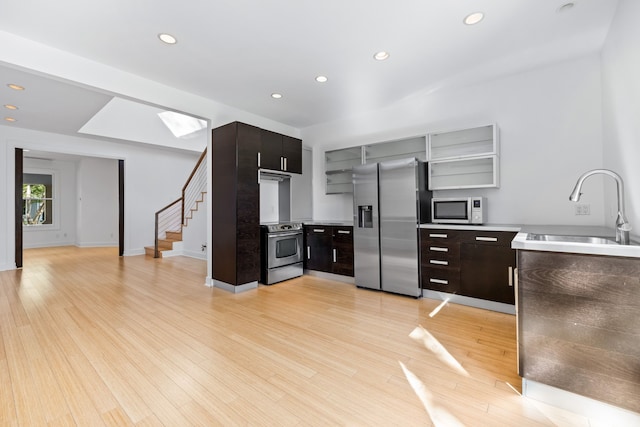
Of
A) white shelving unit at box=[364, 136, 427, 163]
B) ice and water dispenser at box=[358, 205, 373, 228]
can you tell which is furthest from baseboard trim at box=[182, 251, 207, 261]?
white shelving unit at box=[364, 136, 427, 163]

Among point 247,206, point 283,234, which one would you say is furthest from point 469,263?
point 247,206

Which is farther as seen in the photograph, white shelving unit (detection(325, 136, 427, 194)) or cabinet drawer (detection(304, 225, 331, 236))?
cabinet drawer (detection(304, 225, 331, 236))

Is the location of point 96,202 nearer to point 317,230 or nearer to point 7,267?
point 7,267

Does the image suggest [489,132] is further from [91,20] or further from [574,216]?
[91,20]

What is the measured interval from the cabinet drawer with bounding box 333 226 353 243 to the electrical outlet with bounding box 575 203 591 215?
2.53 metres

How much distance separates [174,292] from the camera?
3.68 m

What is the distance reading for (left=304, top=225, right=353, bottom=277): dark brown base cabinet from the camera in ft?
13.1

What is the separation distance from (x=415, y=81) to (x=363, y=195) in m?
1.59

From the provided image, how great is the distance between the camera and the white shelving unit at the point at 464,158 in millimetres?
3195

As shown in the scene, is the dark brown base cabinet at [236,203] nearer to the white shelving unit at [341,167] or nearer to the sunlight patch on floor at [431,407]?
the white shelving unit at [341,167]

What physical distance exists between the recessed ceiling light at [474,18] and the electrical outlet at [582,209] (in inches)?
84.5

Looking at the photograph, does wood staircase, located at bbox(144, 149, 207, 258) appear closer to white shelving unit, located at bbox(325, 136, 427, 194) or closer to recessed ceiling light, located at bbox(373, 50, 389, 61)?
white shelving unit, located at bbox(325, 136, 427, 194)

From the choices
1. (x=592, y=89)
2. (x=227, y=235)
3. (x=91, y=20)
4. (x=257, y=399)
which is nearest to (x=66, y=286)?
(x=227, y=235)

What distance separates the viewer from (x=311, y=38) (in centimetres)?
256
